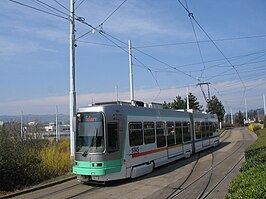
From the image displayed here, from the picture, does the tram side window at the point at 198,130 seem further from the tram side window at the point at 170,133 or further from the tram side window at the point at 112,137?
the tram side window at the point at 112,137

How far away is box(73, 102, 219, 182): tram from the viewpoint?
13492 mm

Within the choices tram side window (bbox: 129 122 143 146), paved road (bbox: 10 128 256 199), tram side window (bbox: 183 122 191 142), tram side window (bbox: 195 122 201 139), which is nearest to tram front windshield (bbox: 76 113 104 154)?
paved road (bbox: 10 128 256 199)

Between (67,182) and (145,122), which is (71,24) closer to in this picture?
(145,122)

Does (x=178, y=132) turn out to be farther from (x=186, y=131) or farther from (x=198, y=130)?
(x=198, y=130)

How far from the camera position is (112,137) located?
13.8 metres

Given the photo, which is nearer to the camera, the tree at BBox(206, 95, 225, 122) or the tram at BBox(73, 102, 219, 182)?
the tram at BBox(73, 102, 219, 182)

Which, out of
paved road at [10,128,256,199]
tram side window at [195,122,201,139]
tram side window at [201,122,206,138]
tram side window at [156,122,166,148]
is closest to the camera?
paved road at [10,128,256,199]

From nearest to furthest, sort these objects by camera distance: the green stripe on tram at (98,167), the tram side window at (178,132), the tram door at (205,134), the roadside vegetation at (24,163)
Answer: the roadside vegetation at (24,163)
the green stripe on tram at (98,167)
the tram side window at (178,132)
the tram door at (205,134)

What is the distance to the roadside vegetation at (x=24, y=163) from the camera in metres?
13.1

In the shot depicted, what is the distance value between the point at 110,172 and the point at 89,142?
4.82 ft

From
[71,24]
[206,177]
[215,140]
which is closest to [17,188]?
[206,177]

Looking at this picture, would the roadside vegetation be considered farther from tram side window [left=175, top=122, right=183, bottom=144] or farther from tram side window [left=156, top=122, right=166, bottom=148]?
tram side window [left=175, top=122, right=183, bottom=144]

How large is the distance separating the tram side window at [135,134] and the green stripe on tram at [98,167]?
52.7 inches

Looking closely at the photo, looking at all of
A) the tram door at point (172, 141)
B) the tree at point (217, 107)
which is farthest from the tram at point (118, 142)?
the tree at point (217, 107)
